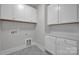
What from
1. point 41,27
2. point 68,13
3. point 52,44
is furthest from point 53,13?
point 52,44

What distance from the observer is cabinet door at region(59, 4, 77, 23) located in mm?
1115

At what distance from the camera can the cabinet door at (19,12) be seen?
186 cm

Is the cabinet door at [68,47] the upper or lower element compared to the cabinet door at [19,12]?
lower

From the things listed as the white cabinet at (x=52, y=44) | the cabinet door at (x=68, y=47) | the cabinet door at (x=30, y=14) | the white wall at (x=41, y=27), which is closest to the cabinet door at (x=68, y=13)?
the cabinet door at (x=68, y=47)

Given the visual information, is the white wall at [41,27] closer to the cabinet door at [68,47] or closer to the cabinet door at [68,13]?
the cabinet door at [68,13]

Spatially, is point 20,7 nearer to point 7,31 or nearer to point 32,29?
point 7,31

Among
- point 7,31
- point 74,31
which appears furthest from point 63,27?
point 7,31

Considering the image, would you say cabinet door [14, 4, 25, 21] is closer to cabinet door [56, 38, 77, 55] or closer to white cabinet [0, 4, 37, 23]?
white cabinet [0, 4, 37, 23]

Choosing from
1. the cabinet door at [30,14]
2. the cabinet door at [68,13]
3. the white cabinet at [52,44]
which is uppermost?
the cabinet door at [30,14]

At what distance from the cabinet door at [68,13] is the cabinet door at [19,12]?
1419 mm

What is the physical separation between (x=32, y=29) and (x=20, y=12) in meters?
1.07

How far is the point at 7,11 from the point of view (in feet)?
5.46

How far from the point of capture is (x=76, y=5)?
3.56 feet

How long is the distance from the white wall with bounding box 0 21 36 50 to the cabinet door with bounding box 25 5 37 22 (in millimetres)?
324
